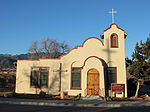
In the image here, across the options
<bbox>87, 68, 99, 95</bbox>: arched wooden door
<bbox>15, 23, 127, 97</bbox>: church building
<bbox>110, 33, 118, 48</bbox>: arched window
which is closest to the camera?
<bbox>87, 68, 99, 95</bbox>: arched wooden door

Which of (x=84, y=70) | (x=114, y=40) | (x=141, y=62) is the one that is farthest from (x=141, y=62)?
(x=84, y=70)

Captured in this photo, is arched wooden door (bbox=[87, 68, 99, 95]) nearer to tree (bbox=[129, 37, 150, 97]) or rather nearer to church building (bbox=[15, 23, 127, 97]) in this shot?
church building (bbox=[15, 23, 127, 97])

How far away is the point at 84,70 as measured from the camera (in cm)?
1708

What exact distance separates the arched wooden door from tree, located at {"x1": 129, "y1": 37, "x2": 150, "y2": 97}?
175 inches

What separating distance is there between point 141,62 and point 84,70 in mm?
6845

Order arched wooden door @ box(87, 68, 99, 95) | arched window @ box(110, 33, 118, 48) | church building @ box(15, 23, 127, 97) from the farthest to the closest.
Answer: arched window @ box(110, 33, 118, 48), church building @ box(15, 23, 127, 97), arched wooden door @ box(87, 68, 99, 95)

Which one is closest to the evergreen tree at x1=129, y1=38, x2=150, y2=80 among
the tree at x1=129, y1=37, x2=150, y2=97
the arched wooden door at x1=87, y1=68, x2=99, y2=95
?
the tree at x1=129, y1=37, x2=150, y2=97

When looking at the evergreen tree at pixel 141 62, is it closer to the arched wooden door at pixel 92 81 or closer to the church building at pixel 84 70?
the church building at pixel 84 70

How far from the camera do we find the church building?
1702 cm

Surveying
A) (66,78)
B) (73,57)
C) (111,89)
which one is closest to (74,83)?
(66,78)

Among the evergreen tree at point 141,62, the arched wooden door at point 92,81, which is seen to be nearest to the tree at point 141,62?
the evergreen tree at point 141,62

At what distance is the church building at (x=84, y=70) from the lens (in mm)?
17016

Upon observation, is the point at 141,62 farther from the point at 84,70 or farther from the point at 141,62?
the point at 84,70

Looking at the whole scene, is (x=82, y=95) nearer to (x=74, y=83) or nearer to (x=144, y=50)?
(x=74, y=83)
